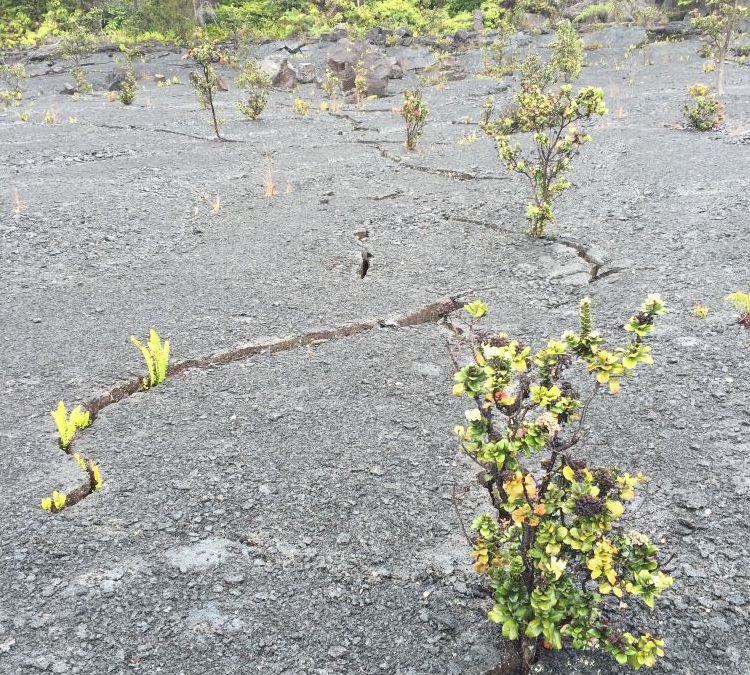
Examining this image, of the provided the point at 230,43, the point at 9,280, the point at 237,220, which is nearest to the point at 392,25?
the point at 230,43

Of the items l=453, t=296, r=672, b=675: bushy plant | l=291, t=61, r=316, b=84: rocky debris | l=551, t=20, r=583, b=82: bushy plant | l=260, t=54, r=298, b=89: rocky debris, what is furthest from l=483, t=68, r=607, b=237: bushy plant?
l=291, t=61, r=316, b=84: rocky debris

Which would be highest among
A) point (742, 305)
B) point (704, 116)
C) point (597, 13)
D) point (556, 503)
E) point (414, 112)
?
point (597, 13)

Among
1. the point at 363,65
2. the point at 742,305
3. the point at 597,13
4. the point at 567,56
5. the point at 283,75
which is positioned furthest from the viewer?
the point at 597,13

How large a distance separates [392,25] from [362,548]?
24.0 metres

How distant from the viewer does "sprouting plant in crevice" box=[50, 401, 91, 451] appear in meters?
2.92

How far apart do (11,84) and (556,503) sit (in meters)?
21.7

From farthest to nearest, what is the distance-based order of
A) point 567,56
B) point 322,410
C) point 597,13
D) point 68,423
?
point 597,13
point 567,56
point 322,410
point 68,423

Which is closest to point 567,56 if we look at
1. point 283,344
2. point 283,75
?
point 283,75

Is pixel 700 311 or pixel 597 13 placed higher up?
pixel 597 13

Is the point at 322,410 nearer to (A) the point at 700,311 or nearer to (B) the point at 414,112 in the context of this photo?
(A) the point at 700,311

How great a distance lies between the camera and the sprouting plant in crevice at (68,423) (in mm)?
2920

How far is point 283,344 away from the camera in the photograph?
393 centimetres

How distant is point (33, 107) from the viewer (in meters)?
14.4

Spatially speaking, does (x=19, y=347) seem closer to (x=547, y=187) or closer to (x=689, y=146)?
(x=547, y=187)
